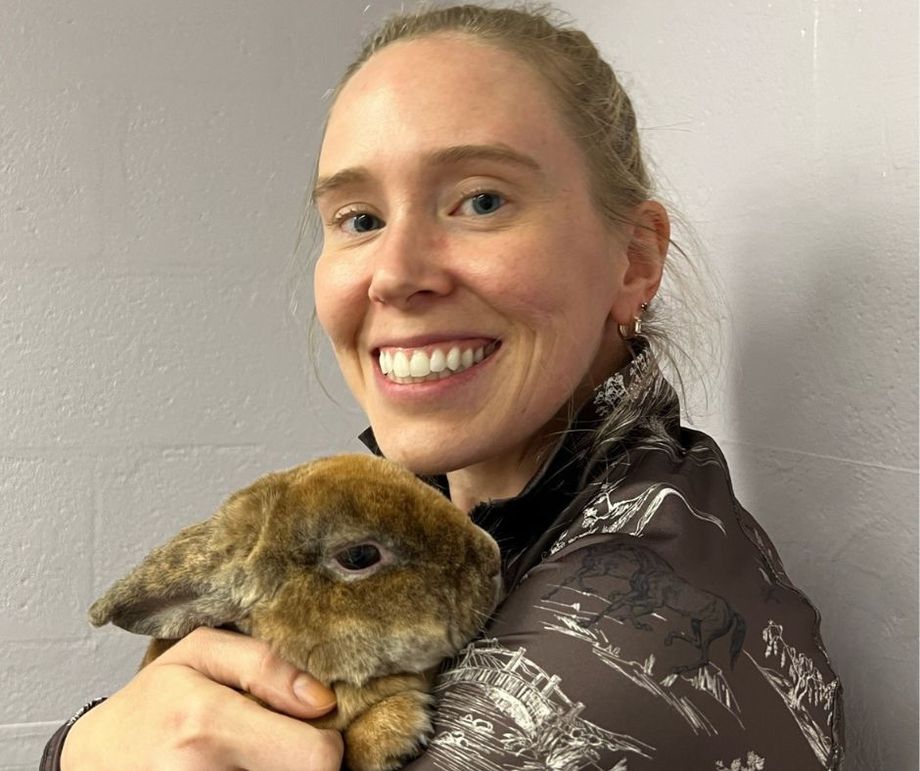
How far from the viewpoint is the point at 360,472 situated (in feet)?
2.94

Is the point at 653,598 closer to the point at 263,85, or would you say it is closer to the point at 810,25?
the point at 810,25

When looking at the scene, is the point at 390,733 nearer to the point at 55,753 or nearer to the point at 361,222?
the point at 55,753

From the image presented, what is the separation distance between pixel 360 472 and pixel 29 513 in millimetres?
1493

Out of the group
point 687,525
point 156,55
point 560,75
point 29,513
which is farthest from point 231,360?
point 687,525

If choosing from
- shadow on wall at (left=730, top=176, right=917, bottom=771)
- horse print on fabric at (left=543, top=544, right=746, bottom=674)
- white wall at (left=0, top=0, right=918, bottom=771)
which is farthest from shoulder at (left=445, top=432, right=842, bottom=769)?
white wall at (left=0, top=0, right=918, bottom=771)

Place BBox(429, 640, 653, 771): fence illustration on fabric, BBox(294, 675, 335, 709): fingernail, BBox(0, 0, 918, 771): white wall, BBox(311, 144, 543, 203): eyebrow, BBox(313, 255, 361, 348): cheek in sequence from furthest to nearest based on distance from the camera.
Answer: BBox(0, 0, 918, 771): white wall → BBox(313, 255, 361, 348): cheek → BBox(311, 144, 543, 203): eyebrow → BBox(294, 675, 335, 709): fingernail → BBox(429, 640, 653, 771): fence illustration on fabric

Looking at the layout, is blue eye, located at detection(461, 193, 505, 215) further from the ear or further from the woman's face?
the ear

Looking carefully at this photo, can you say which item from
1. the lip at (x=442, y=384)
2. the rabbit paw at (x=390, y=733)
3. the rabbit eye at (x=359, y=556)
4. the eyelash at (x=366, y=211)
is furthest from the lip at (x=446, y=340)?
the rabbit paw at (x=390, y=733)

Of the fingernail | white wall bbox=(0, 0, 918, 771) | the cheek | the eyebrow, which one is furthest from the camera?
white wall bbox=(0, 0, 918, 771)

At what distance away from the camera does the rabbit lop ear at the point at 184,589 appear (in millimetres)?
878

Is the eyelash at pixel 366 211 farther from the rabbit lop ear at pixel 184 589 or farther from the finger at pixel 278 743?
the finger at pixel 278 743

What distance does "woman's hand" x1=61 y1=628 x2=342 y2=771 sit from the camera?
81cm

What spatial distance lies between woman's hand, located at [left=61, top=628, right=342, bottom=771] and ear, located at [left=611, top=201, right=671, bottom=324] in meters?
0.58

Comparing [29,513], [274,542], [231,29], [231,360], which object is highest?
[231,29]
